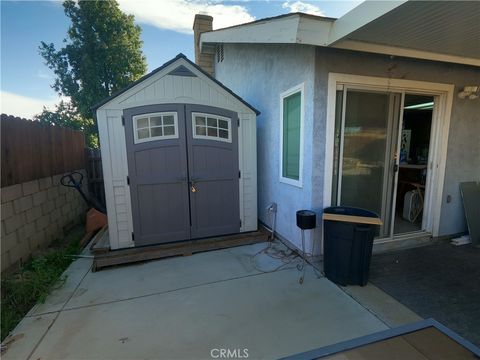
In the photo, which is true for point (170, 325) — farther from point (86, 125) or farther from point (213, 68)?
point (86, 125)

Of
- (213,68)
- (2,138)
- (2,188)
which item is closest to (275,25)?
(2,138)

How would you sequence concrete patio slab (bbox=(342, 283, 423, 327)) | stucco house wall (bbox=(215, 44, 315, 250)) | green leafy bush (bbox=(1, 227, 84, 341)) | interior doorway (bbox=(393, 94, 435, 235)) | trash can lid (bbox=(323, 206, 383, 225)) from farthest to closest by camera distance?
interior doorway (bbox=(393, 94, 435, 235)) < stucco house wall (bbox=(215, 44, 315, 250)) < trash can lid (bbox=(323, 206, 383, 225)) < green leafy bush (bbox=(1, 227, 84, 341)) < concrete patio slab (bbox=(342, 283, 423, 327))

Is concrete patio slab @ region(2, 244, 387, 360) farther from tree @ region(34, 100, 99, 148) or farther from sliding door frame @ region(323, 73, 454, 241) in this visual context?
tree @ region(34, 100, 99, 148)

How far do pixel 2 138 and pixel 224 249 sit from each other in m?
3.30

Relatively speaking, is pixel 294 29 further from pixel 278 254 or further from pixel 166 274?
pixel 166 274

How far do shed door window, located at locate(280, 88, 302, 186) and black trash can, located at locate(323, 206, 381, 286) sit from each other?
2.91 feet

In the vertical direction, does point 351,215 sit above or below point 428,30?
below

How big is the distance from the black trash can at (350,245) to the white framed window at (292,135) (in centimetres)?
85

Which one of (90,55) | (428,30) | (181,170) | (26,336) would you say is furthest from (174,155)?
(90,55)

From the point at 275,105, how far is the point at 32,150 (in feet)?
12.8

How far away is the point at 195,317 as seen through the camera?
7.75ft

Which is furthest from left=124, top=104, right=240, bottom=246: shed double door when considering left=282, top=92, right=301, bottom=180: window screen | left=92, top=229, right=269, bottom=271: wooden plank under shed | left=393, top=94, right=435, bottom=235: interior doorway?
left=393, top=94, right=435, bottom=235: interior doorway

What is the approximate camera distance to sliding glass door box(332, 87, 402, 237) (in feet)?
10.6

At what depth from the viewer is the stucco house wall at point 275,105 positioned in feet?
10.6
